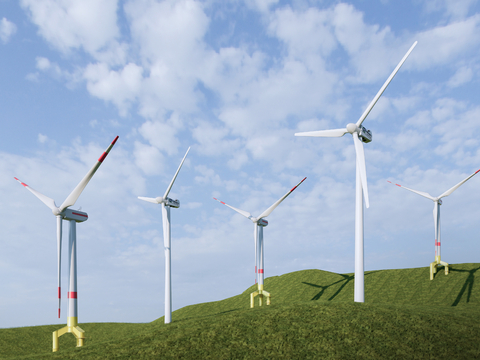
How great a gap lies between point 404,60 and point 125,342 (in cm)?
4117

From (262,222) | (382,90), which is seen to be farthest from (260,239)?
(382,90)

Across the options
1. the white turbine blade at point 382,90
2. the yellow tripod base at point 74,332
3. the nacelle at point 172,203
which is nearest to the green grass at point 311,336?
the yellow tripod base at point 74,332

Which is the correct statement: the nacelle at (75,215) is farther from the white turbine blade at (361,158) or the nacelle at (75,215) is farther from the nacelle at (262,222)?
the white turbine blade at (361,158)

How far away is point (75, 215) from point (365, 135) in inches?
1317

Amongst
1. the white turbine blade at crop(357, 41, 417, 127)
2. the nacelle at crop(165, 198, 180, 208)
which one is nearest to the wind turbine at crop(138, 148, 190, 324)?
the nacelle at crop(165, 198, 180, 208)

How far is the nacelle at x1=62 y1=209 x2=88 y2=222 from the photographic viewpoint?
3775 centimetres

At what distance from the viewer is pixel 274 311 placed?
34.6 metres

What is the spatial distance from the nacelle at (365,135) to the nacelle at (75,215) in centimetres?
3204

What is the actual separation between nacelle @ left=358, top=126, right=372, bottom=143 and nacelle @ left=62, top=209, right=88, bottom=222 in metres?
32.0

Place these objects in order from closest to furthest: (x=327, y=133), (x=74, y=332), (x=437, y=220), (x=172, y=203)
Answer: (x=74, y=332) → (x=327, y=133) → (x=172, y=203) → (x=437, y=220)

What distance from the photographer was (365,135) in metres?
42.2

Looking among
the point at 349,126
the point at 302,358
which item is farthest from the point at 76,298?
the point at 349,126

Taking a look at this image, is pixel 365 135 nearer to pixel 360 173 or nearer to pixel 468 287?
pixel 360 173

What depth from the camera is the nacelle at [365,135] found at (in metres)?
41.5
